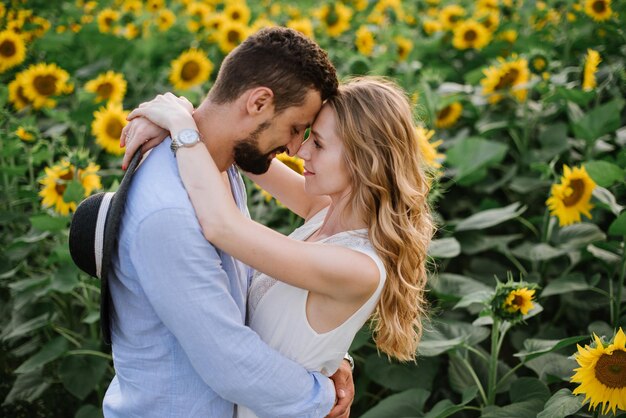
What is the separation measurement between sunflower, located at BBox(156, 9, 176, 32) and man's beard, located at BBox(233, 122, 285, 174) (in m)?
4.02

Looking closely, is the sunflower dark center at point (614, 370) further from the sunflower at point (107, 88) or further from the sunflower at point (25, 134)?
the sunflower at point (107, 88)

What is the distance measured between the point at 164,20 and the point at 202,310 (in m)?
4.60

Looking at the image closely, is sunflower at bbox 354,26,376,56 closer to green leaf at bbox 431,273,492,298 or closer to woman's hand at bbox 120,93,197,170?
green leaf at bbox 431,273,492,298

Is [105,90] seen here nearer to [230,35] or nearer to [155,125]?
[230,35]

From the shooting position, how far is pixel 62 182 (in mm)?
2883

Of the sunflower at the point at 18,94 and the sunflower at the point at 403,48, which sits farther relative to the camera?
the sunflower at the point at 403,48

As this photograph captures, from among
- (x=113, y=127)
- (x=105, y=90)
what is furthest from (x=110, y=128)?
(x=105, y=90)

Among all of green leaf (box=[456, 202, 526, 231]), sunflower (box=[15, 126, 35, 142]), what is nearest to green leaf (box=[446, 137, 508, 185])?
green leaf (box=[456, 202, 526, 231])

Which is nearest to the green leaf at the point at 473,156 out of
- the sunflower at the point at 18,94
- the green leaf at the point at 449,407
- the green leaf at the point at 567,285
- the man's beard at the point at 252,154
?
the green leaf at the point at 567,285

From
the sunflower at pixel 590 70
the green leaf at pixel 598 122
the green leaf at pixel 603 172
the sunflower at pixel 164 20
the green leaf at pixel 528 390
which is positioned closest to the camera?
the green leaf at pixel 528 390

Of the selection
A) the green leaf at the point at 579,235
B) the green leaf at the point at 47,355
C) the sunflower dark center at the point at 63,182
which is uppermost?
the sunflower dark center at the point at 63,182

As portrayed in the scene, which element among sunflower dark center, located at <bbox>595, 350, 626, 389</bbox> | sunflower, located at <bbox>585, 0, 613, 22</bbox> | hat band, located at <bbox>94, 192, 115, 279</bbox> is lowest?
sunflower dark center, located at <bbox>595, 350, 626, 389</bbox>

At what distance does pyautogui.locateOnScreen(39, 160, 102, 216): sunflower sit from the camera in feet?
9.46

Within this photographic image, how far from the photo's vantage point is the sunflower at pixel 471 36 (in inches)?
195
